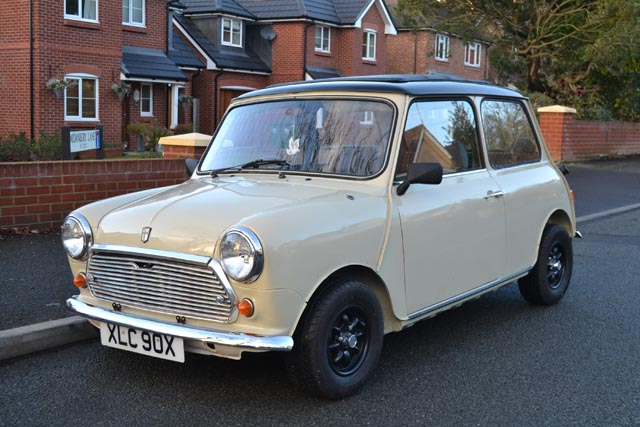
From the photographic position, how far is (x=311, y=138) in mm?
4977

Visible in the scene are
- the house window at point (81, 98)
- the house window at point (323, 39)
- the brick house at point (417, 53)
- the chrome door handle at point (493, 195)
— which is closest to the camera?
the chrome door handle at point (493, 195)

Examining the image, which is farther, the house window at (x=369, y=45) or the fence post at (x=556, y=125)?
the house window at (x=369, y=45)

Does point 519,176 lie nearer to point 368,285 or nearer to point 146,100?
point 368,285

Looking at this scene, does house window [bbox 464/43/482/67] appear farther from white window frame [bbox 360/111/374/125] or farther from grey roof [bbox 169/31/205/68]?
white window frame [bbox 360/111/374/125]

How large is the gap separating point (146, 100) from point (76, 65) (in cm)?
Result: 424

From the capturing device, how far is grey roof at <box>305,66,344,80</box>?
34844 mm

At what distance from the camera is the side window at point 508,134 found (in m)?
5.77

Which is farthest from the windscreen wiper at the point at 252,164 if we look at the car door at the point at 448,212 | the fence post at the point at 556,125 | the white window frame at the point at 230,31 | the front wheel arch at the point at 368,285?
the white window frame at the point at 230,31

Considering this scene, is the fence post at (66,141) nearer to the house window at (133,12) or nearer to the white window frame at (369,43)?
the house window at (133,12)

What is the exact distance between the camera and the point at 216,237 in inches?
154

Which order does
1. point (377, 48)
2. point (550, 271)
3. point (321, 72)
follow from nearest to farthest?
point (550, 271), point (321, 72), point (377, 48)

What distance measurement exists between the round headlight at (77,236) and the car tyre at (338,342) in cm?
136

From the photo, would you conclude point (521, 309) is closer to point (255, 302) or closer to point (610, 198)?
point (255, 302)

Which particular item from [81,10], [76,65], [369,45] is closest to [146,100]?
[76,65]
